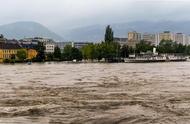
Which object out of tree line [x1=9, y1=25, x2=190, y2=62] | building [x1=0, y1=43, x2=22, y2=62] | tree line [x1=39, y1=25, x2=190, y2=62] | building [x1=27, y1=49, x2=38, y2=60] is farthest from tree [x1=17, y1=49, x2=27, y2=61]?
tree line [x1=39, y1=25, x2=190, y2=62]

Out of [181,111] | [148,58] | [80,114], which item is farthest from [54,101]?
[148,58]

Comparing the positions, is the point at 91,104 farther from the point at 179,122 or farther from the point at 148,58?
the point at 148,58

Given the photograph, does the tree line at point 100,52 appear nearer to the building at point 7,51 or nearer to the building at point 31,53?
the building at point 31,53

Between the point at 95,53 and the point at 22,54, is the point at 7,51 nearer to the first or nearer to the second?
the point at 22,54

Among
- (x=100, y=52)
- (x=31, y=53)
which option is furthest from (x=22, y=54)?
(x=100, y=52)

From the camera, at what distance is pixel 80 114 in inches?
770

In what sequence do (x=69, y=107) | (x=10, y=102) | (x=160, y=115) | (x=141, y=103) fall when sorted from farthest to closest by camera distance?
(x=10, y=102)
(x=141, y=103)
(x=69, y=107)
(x=160, y=115)

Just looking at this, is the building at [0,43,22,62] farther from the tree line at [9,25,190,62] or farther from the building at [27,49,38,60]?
the tree line at [9,25,190,62]

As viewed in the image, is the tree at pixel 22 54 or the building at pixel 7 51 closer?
the tree at pixel 22 54

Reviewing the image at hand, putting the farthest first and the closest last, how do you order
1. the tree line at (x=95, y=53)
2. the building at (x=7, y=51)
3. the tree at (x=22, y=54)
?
the building at (x=7, y=51), the tree at (x=22, y=54), the tree line at (x=95, y=53)

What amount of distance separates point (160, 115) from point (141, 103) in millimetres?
4915

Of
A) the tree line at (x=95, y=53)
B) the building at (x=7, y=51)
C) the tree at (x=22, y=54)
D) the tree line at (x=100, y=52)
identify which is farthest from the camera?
the building at (x=7, y=51)

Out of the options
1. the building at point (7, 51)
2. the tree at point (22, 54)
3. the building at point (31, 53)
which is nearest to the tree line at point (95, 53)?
the tree at point (22, 54)

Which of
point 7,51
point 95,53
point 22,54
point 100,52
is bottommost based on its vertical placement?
point 22,54
